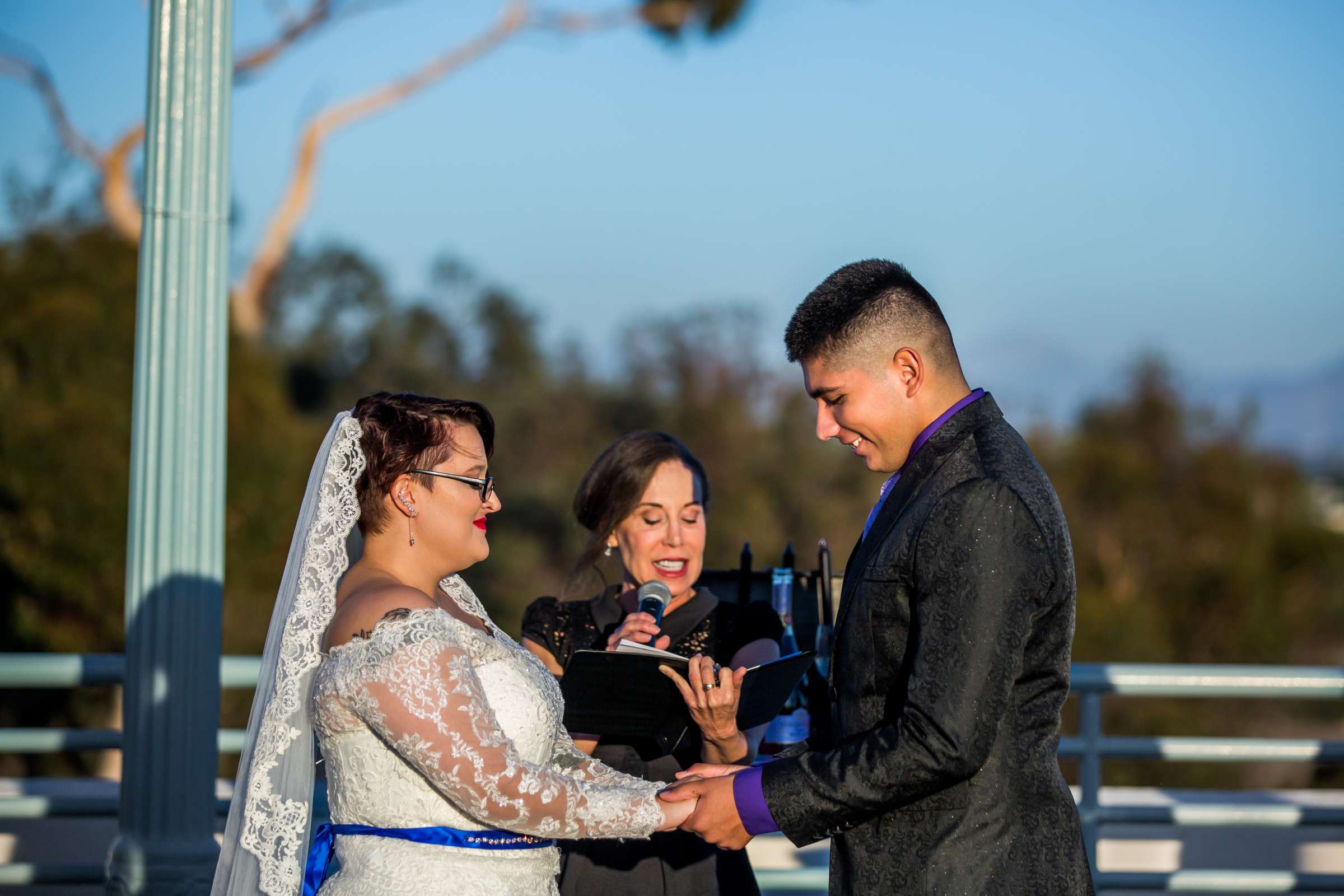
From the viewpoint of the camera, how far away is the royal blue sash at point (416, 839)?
2.68m

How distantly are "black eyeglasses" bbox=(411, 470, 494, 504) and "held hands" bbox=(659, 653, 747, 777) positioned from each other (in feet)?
1.82

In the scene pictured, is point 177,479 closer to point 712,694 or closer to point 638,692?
point 638,692

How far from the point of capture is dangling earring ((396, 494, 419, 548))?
285cm

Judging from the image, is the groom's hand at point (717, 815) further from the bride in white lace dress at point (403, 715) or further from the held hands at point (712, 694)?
the held hands at point (712, 694)

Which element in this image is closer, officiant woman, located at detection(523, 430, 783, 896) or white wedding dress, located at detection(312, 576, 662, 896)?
white wedding dress, located at detection(312, 576, 662, 896)

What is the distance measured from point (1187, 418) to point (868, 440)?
25953 millimetres

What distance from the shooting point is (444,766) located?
255cm

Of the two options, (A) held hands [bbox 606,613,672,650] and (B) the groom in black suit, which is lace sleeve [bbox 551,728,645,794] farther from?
(B) the groom in black suit

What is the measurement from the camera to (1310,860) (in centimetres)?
554

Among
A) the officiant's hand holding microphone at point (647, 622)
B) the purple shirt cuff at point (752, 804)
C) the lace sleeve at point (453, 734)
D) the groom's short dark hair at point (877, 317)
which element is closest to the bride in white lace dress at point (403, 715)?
the lace sleeve at point (453, 734)

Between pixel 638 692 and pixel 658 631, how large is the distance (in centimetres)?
35

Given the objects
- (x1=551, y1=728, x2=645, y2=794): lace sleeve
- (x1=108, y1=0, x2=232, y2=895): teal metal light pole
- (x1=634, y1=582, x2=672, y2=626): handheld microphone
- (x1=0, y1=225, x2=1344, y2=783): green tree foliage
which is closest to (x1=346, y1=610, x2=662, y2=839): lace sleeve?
(x1=551, y1=728, x2=645, y2=794): lace sleeve

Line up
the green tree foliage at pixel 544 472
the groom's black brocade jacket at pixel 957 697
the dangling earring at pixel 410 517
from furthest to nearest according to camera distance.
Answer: the green tree foliage at pixel 544 472 → the dangling earring at pixel 410 517 → the groom's black brocade jacket at pixel 957 697

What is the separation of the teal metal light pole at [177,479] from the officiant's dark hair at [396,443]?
2.84ft
